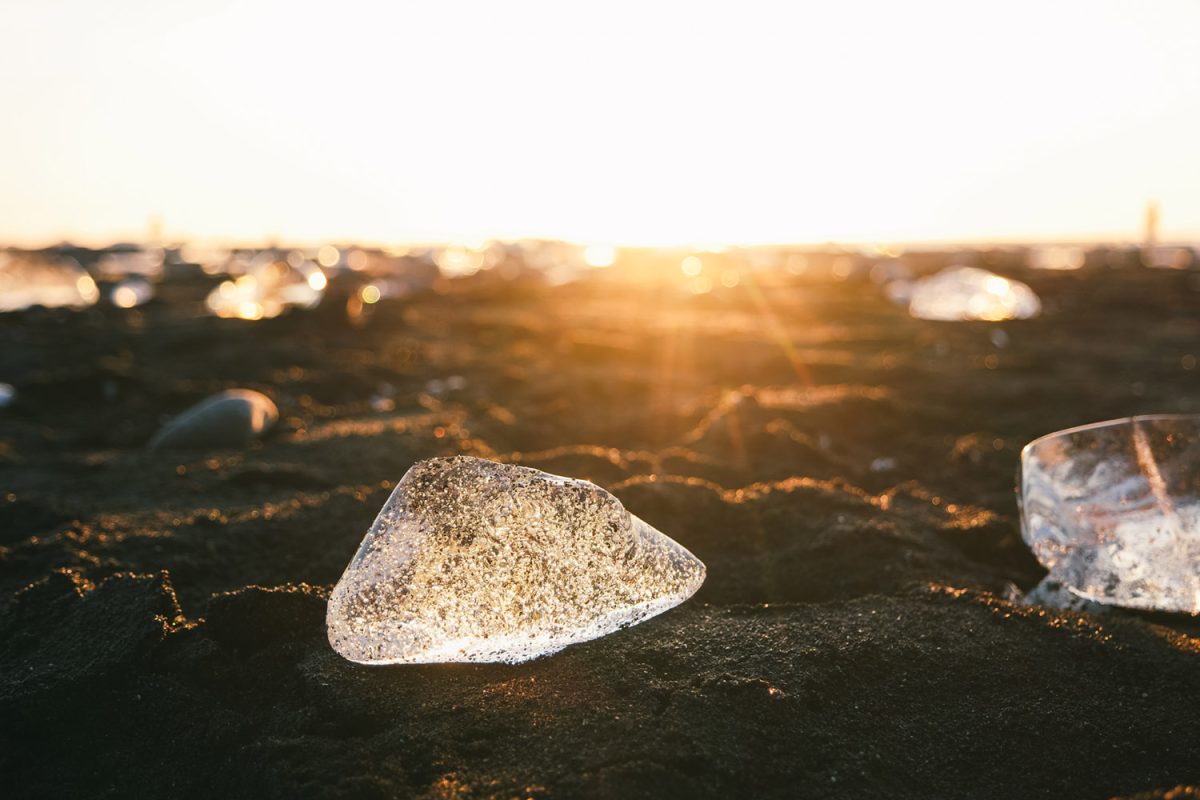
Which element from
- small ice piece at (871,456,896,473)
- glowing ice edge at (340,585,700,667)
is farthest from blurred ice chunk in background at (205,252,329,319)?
glowing ice edge at (340,585,700,667)

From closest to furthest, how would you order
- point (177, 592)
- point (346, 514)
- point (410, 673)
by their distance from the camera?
point (410, 673), point (177, 592), point (346, 514)

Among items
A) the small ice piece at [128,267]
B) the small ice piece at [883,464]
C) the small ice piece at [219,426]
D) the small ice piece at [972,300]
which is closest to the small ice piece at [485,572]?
the small ice piece at [883,464]

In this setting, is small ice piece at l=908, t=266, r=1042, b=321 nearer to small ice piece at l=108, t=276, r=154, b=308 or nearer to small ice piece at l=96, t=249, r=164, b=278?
small ice piece at l=108, t=276, r=154, b=308

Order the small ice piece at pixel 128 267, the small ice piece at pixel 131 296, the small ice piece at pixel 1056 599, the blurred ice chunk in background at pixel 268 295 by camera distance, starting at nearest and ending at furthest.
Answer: the small ice piece at pixel 1056 599
the blurred ice chunk in background at pixel 268 295
the small ice piece at pixel 131 296
the small ice piece at pixel 128 267

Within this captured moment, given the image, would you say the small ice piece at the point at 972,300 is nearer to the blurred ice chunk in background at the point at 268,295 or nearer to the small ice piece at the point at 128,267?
the blurred ice chunk in background at the point at 268,295

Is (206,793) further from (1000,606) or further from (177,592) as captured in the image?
(1000,606)

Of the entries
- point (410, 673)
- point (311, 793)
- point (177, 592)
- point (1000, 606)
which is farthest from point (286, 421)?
point (1000, 606)
